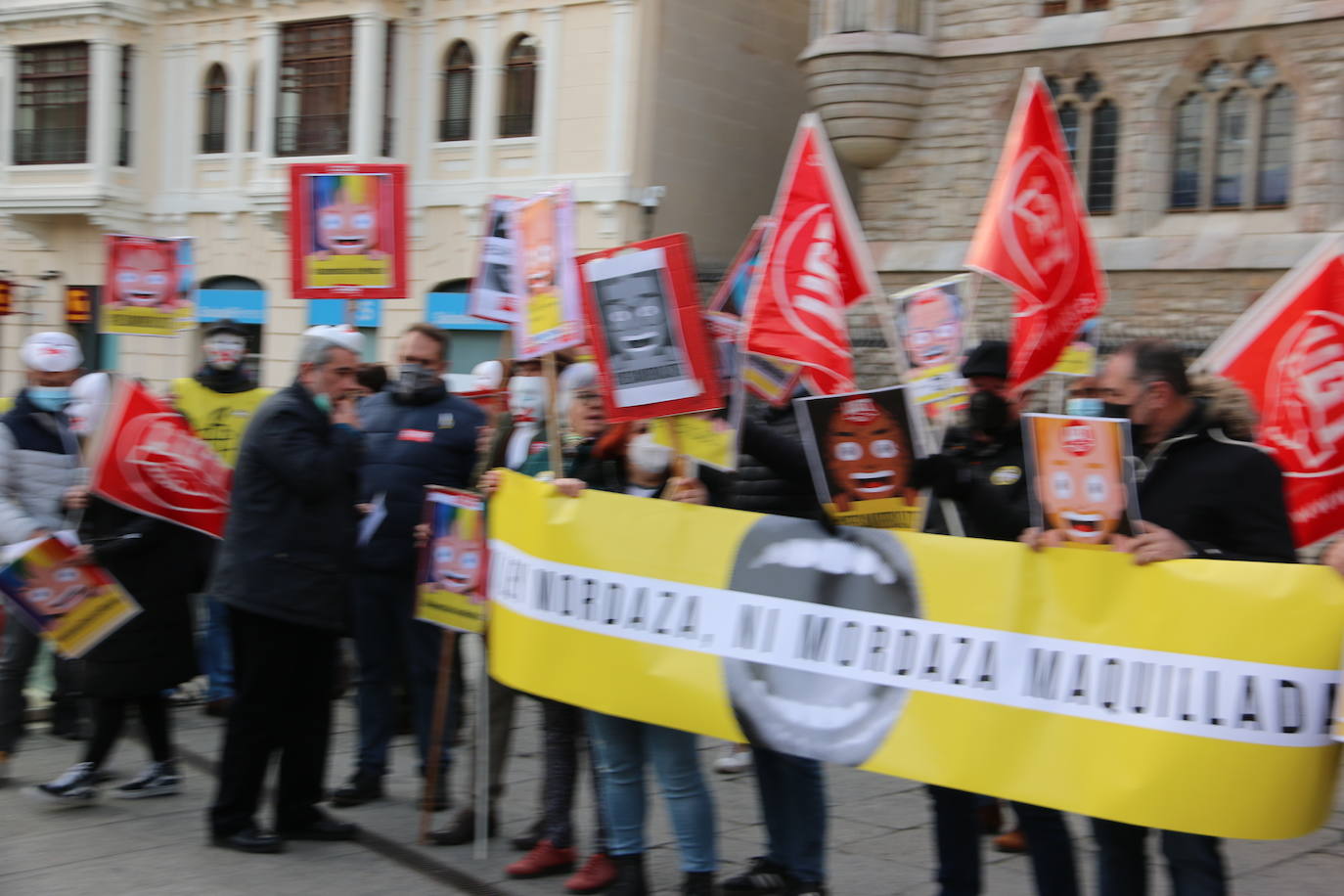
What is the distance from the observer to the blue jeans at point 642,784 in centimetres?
494

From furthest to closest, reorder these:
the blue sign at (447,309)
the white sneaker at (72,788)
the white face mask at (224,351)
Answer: the blue sign at (447,309) < the white face mask at (224,351) < the white sneaker at (72,788)

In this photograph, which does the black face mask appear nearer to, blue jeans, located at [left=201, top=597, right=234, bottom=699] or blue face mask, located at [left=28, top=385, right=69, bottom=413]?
blue face mask, located at [left=28, top=385, right=69, bottom=413]

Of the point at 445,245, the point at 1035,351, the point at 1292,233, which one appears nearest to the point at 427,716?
the point at 1035,351

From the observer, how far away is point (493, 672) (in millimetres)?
5535

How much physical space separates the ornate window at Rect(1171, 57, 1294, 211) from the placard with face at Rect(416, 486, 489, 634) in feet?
43.5

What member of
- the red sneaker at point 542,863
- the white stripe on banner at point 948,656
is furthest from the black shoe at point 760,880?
the white stripe on banner at point 948,656

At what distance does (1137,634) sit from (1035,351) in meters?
2.78

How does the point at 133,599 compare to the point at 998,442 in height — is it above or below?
below

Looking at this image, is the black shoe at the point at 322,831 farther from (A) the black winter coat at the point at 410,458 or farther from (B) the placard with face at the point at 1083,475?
(B) the placard with face at the point at 1083,475

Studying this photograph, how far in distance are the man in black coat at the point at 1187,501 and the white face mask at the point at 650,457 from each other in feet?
5.34

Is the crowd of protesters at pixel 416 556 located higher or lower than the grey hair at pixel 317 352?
lower

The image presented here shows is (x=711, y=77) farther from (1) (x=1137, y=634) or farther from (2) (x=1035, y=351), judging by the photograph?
(1) (x=1137, y=634)

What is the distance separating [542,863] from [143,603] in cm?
220

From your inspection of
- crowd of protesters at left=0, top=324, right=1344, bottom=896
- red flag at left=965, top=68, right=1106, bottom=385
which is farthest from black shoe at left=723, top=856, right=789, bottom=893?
red flag at left=965, top=68, right=1106, bottom=385
